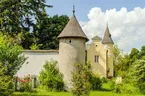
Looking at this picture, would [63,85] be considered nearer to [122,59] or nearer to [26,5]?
[26,5]

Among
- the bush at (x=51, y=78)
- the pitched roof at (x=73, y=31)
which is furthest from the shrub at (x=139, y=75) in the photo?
the bush at (x=51, y=78)

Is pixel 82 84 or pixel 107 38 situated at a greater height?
pixel 107 38

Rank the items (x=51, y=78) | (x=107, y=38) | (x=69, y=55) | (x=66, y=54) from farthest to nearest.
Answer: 1. (x=107, y=38)
2. (x=66, y=54)
3. (x=69, y=55)
4. (x=51, y=78)

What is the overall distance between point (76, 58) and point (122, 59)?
110 ft

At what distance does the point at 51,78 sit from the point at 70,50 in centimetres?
315

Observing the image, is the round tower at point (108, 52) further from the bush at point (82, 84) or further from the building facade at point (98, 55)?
the bush at point (82, 84)

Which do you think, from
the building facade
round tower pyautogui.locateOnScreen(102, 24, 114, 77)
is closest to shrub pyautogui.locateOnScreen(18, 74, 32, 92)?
the building facade

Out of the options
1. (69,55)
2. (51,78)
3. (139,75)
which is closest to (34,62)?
(51,78)

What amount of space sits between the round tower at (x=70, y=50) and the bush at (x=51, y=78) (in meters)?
0.49

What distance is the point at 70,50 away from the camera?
1035 inches

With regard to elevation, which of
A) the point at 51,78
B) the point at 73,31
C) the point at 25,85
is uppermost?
the point at 73,31

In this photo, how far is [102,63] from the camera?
173ft

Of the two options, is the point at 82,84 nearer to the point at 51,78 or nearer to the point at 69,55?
the point at 51,78

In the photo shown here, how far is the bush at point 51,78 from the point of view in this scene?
25.5m
